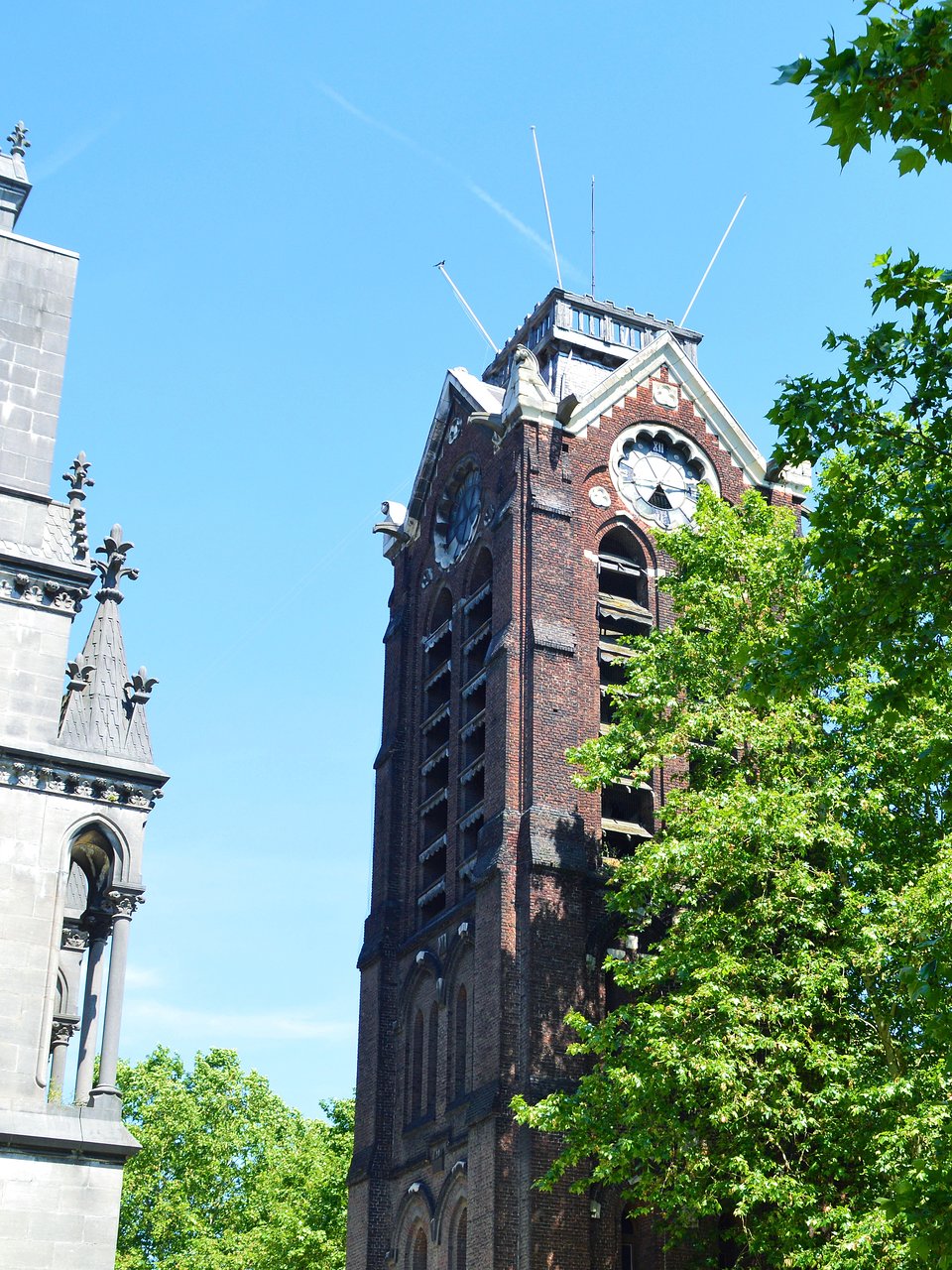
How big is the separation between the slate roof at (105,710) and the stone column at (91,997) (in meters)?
2.07

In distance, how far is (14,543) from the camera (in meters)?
21.9

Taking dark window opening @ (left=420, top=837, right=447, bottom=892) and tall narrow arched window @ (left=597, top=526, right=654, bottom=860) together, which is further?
dark window opening @ (left=420, top=837, right=447, bottom=892)

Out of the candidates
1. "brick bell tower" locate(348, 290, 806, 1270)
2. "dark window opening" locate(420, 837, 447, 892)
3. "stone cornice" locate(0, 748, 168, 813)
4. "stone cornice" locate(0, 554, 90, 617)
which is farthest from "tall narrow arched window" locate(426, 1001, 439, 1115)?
"stone cornice" locate(0, 554, 90, 617)

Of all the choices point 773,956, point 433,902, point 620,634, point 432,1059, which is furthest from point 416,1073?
point 773,956

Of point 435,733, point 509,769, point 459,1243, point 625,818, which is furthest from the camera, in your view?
point 435,733

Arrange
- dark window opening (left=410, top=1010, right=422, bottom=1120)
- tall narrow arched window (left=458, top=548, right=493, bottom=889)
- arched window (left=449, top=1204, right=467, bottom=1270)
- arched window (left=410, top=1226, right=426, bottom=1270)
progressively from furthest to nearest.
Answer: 1. tall narrow arched window (left=458, top=548, right=493, bottom=889)
2. dark window opening (left=410, top=1010, right=422, bottom=1120)
3. arched window (left=410, top=1226, right=426, bottom=1270)
4. arched window (left=449, top=1204, right=467, bottom=1270)

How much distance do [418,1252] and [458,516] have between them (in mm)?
20434

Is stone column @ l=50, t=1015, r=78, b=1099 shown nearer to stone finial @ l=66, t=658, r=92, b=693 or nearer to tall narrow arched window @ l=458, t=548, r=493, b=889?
stone finial @ l=66, t=658, r=92, b=693

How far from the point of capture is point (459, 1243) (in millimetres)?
40094

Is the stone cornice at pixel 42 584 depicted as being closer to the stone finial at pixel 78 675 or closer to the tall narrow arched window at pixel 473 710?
the stone finial at pixel 78 675

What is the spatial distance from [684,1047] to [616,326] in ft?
104

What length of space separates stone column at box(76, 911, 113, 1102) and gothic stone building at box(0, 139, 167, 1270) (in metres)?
0.03

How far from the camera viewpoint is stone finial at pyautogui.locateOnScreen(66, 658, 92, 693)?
2233cm

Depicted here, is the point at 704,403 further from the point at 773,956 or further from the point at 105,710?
the point at 105,710
